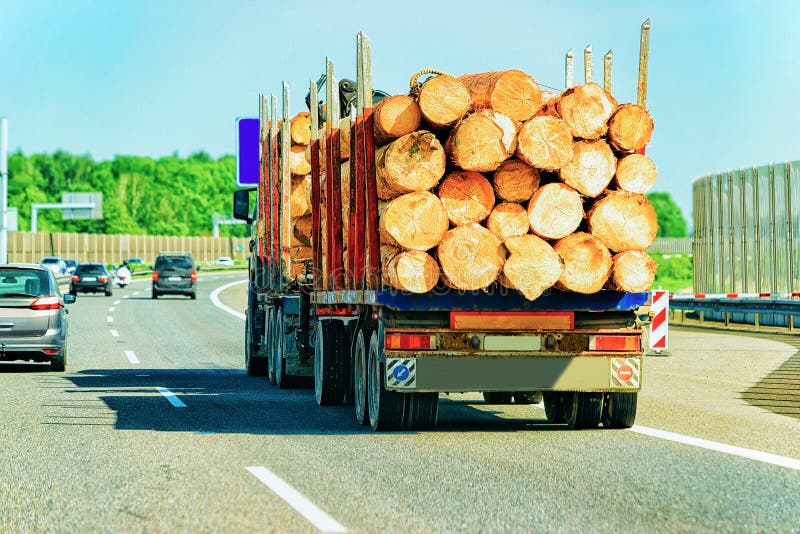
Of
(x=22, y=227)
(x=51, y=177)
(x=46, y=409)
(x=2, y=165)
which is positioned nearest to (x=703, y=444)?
(x=46, y=409)

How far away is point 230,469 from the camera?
8.49 m

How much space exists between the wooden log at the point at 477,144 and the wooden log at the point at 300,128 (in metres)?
6.29

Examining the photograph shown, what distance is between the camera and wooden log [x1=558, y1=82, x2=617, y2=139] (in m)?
10.3

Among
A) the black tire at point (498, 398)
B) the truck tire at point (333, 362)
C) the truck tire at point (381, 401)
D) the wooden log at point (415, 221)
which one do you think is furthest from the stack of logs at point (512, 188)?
the black tire at point (498, 398)

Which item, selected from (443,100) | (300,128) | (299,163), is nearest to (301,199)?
(299,163)

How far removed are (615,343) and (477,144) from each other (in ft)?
6.53

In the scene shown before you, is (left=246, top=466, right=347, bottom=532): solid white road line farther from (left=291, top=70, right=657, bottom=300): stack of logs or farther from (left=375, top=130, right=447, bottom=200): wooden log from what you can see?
(left=375, top=130, right=447, bottom=200): wooden log

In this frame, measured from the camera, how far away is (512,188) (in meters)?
10.1

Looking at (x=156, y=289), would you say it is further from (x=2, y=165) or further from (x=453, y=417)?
(x=453, y=417)

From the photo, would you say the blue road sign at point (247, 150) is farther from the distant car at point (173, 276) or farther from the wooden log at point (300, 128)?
the distant car at point (173, 276)

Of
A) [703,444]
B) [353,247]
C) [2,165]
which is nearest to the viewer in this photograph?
[703,444]

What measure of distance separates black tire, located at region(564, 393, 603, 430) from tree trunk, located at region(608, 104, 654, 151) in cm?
215

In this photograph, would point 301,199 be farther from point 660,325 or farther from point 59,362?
point 660,325

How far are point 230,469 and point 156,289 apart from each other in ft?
145
